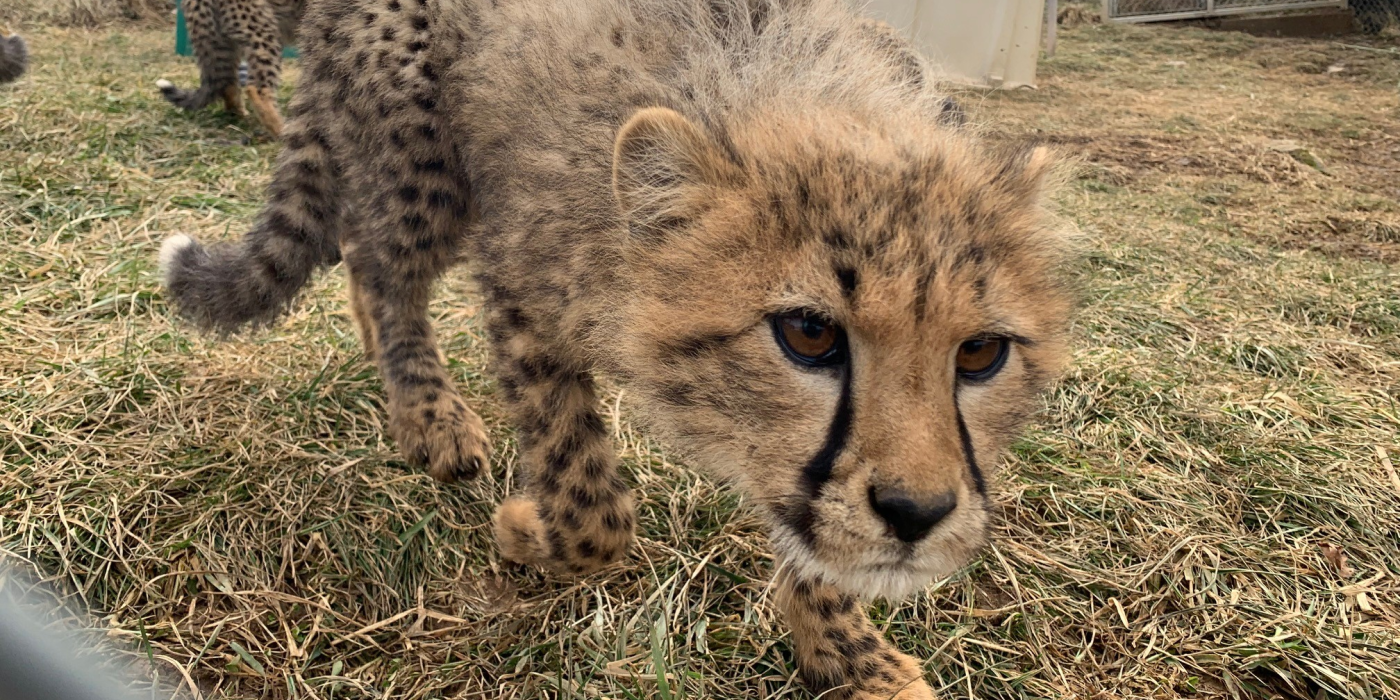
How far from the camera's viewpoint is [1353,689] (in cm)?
203

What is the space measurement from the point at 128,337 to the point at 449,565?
140 cm

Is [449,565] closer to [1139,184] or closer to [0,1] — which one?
[1139,184]

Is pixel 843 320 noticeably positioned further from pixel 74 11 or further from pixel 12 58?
pixel 74 11

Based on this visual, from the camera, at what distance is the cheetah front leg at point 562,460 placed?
7.07 ft

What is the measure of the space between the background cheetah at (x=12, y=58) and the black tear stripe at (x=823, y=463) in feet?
17.7

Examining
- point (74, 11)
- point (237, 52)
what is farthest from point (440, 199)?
point (74, 11)

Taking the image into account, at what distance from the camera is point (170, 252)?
2828 mm

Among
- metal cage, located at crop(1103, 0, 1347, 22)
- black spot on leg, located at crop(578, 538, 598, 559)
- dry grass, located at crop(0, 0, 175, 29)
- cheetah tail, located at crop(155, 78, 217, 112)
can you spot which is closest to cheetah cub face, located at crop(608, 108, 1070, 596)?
black spot on leg, located at crop(578, 538, 598, 559)

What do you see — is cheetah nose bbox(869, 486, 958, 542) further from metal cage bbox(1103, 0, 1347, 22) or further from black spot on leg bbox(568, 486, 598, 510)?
metal cage bbox(1103, 0, 1347, 22)

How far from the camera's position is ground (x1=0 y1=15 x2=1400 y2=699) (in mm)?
2113

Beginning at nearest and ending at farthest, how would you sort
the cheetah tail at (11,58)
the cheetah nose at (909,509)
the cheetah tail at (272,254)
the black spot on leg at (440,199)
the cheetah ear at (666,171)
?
the cheetah nose at (909,509) < the cheetah ear at (666,171) < the black spot on leg at (440,199) < the cheetah tail at (272,254) < the cheetah tail at (11,58)

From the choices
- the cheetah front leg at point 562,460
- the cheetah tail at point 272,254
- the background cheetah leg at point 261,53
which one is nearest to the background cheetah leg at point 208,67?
the background cheetah leg at point 261,53

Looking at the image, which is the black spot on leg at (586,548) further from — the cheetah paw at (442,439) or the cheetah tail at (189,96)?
the cheetah tail at (189,96)

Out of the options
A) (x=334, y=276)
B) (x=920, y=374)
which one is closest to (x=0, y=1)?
(x=334, y=276)
